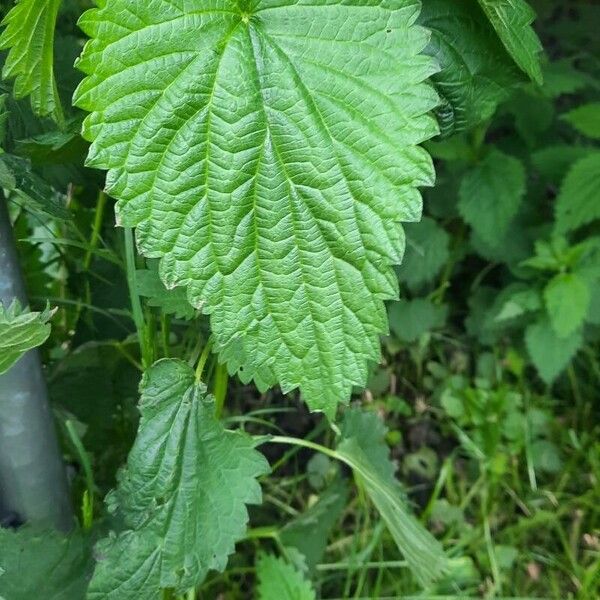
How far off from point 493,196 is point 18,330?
1.03 meters

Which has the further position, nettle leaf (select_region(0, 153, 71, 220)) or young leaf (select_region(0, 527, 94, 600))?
young leaf (select_region(0, 527, 94, 600))

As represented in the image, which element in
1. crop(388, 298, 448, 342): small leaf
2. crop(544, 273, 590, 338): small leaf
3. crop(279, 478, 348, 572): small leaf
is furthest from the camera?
crop(388, 298, 448, 342): small leaf

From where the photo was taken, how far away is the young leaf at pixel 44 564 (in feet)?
2.78

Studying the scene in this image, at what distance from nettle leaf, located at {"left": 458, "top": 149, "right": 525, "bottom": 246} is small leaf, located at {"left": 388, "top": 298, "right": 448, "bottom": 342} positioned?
0.58 ft

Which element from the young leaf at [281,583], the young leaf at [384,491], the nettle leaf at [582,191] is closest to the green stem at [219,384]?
the young leaf at [384,491]

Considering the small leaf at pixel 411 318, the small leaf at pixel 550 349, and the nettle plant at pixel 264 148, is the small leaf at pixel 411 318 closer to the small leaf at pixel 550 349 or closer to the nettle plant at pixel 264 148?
the small leaf at pixel 550 349

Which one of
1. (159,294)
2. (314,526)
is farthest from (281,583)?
(159,294)

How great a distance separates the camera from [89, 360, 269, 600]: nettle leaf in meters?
0.82

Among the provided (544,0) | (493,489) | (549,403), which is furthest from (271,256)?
(544,0)

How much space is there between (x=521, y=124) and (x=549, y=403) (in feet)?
1.76

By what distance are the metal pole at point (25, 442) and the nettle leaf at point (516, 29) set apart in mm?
463

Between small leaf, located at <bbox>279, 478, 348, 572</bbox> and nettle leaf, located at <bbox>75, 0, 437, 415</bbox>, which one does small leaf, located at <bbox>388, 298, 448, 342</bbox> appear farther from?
nettle leaf, located at <bbox>75, 0, 437, 415</bbox>

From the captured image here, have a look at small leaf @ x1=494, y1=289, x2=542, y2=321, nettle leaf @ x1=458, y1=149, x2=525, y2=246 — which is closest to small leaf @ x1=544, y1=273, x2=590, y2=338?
small leaf @ x1=494, y1=289, x2=542, y2=321

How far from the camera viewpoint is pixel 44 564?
87 centimetres
